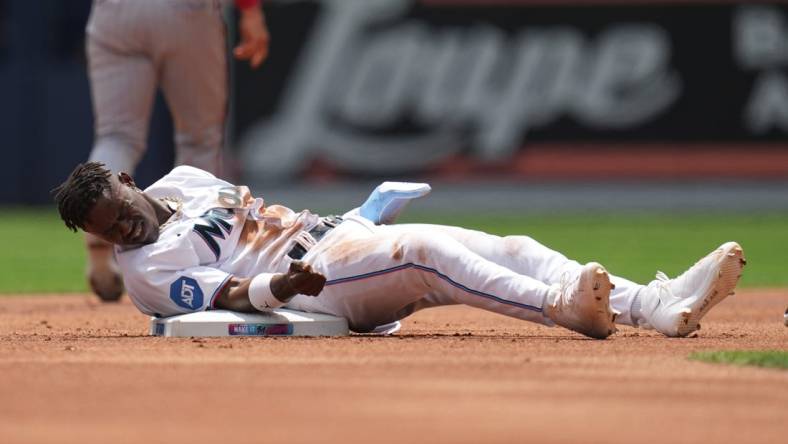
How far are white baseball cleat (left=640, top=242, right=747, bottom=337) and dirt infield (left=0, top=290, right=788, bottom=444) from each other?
8 cm

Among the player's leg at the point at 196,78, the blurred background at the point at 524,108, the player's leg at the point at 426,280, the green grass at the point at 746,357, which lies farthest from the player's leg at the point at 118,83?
the blurred background at the point at 524,108

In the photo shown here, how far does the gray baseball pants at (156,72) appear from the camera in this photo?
26.3ft

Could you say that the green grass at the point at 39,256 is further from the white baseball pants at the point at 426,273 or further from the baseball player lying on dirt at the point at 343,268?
the white baseball pants at the point at 426,273

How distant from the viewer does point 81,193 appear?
565 centimetres

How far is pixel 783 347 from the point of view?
5.64 metres

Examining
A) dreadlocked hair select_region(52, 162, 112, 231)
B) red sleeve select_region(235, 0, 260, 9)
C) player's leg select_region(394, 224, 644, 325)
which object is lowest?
player's leg select_region(394, 224, 644, 325)

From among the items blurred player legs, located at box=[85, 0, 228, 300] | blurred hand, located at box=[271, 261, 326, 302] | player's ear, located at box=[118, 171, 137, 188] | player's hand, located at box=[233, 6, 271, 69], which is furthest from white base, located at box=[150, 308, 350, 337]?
player's hand, located at box=[233, 6, 271, 69]

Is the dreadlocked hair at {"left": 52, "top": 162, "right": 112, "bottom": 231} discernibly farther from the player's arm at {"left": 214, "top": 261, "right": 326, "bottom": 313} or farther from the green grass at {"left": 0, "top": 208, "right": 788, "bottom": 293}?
the green grass at {"left": 0, "top": 208, "right": 788, "bottom": 293}

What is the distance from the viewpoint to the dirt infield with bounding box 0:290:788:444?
148 inches

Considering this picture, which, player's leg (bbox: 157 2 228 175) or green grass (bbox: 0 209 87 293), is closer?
player's leg (bbox: 157 2 228 175)

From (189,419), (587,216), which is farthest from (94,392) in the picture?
(587,216)

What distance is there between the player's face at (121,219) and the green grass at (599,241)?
4.31m

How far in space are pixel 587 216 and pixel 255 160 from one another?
153 inches

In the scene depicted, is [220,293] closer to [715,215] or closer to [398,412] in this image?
[398,412]
